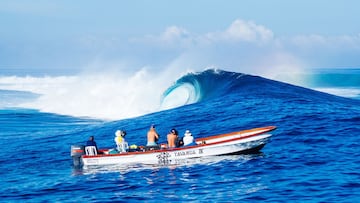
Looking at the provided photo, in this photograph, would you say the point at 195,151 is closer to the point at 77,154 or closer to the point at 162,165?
the point at 162,165

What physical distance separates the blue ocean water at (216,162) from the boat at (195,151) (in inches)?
17.5

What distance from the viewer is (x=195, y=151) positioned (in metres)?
25.6

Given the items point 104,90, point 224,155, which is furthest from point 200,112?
point 104,90

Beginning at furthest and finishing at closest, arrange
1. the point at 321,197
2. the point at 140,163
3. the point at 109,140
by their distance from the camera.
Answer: the point at 109,140 < the point at 140,163 < the point at 321,197

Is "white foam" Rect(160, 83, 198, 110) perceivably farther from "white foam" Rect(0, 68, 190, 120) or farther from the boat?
the boat

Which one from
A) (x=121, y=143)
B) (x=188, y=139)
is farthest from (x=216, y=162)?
(x=121, y=143)

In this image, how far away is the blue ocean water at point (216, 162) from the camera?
19.7 metres

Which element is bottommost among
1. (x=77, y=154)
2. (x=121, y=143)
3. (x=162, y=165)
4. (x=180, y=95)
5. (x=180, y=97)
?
(x=162, y=165)

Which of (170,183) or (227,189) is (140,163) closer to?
(170,183)

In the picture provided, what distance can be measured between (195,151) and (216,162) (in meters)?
1.31

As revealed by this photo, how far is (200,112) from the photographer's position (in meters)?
40.2

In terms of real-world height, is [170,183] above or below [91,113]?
below

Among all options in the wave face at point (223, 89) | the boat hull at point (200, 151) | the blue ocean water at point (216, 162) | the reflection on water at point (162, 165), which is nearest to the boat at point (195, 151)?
the boat hull at point (200, 151)

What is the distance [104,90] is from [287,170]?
46.8 meters
